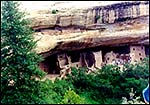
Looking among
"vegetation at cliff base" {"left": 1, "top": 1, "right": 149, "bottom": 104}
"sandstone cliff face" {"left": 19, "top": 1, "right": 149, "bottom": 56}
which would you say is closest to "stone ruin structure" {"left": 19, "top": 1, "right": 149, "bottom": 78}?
"sandstone cliff face" {"left": 19, "top": 1, "right": 149, "bottom": 56}

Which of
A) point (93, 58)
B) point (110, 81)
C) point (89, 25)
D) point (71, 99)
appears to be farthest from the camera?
point (93, 58)

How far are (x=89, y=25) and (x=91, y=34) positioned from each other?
32 centimetres

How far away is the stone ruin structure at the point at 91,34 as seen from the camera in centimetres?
1444

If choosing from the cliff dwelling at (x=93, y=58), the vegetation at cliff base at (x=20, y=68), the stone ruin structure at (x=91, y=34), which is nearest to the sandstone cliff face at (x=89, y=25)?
the stone ruin structure at (x=91, y=34)

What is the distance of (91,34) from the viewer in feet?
49.3

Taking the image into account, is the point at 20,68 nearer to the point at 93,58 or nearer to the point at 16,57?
the point at 16,57

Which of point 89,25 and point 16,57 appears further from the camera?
point 89,25

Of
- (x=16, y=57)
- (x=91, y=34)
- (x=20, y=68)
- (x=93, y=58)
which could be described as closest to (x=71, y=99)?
(x=20, y=68)

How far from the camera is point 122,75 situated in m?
14.6

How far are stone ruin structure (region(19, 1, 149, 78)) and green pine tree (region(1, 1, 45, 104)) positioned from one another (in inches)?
59.4

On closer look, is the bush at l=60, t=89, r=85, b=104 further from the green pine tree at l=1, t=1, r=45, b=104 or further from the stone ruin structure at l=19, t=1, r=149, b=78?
the stone ruin structure at l=19, t=1, r=149, b=78

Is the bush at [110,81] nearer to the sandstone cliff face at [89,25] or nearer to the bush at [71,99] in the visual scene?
the sandstone cliff face at [89,25]

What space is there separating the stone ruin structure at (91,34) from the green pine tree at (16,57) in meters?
1.51

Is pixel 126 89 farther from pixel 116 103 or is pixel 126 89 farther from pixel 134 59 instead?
pixel 134 59
